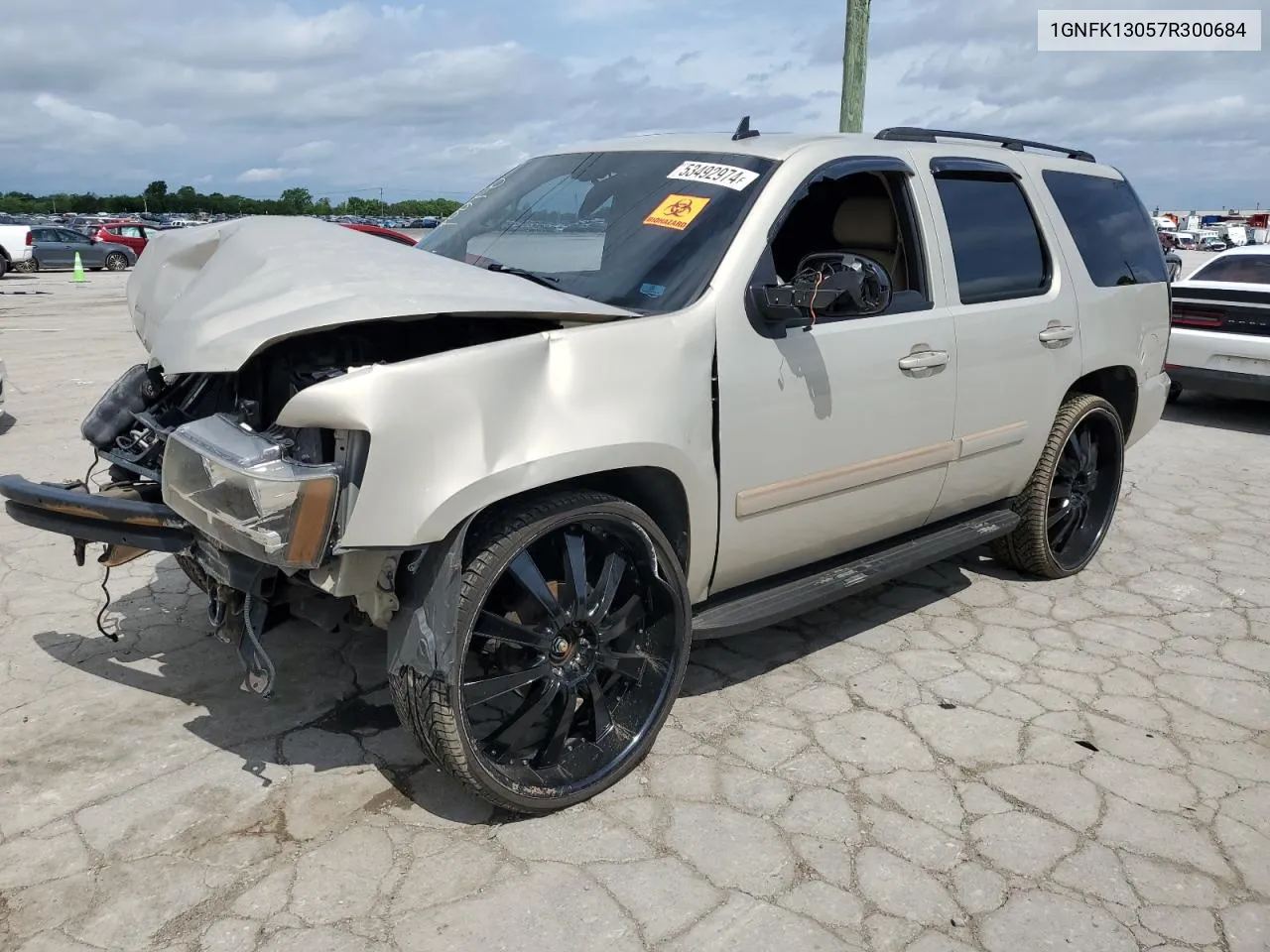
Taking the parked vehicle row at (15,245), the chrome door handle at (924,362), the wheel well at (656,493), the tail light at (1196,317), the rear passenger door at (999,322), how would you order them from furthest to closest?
the parked vehicle row at (15,245), the tail light at (1196,317), the rear passenger door at (999,322), the chrome door handle at (924,362), the wheel well at (656,493)

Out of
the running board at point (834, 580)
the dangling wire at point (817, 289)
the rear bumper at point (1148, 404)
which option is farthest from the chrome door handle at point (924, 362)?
the rear bumper at point (1148, 404)

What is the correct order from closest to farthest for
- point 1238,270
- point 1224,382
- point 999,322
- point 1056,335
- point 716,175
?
point 716,175, point 999,322, point 1056,335, point 1224,382, point 1238,270

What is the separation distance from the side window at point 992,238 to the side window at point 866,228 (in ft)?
0.62

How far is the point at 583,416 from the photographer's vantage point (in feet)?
9.26

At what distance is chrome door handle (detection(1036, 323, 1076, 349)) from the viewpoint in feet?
14.4

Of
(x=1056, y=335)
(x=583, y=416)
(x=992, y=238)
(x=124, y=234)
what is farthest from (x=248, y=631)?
(x=124, y=234)

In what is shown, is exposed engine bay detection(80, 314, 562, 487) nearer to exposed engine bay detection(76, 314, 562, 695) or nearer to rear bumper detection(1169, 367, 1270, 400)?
exposed engine bay detection(76, 314, 562, 695)

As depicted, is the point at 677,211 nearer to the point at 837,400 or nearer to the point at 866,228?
the point at 837,400

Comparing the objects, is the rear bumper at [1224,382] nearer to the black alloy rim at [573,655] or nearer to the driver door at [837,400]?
the driver door at [837,400]

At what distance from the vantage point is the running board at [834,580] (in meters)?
3.37

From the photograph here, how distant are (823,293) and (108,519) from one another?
215cm

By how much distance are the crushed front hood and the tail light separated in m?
7.49

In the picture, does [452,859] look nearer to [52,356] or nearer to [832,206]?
[832,206]

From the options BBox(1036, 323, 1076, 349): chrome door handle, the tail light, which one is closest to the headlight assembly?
BBox(1036, 323, 1076, 349): chrome door handle
